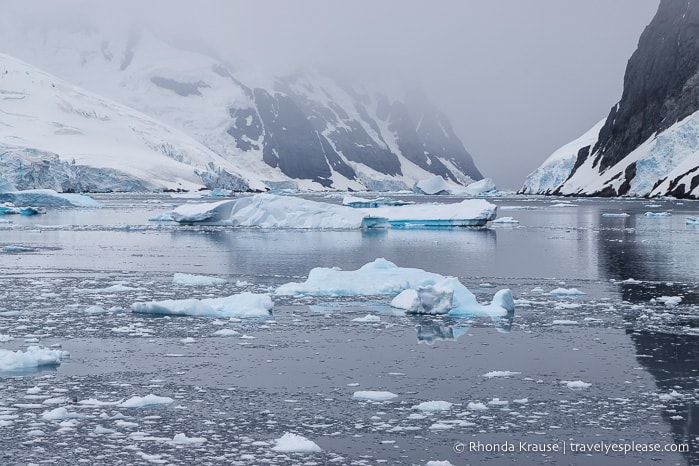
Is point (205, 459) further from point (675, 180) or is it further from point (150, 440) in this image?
point (675, 180)

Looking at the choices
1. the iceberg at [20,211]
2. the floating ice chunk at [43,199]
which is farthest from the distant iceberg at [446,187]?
the iceberg at [20,211]

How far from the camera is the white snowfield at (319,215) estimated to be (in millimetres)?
42594

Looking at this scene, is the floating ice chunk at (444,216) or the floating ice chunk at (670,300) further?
the floating ice chunk at (444,216)

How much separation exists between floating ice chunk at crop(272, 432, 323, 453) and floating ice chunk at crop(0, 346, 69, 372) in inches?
170

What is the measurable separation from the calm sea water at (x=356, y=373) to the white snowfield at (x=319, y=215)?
20.5 meters

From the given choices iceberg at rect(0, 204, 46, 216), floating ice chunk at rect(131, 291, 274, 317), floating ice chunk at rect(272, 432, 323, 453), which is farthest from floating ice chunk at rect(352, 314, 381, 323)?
iceberg at rect(0, 204, 46, 216)

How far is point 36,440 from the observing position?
7.64 m

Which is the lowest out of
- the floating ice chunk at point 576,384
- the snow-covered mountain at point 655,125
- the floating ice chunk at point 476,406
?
the floating ice chunk at point 476,406

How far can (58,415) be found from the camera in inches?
331

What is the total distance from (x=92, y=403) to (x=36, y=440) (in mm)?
1322

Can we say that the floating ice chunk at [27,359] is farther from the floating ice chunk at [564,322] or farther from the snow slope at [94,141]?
the snow slope at [94,141]

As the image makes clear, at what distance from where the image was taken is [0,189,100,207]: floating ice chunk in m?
66.9

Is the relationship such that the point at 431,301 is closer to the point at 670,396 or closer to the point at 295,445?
the point at 670,396

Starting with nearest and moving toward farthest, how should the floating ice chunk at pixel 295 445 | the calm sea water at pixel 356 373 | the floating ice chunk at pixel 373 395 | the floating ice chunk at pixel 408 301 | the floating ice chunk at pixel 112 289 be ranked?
the floating ice chunk at pixel 295 445 → the calm sea water at pixel 356 373 → the floating ice chunk at pixel 373 395 → the floating ice chunk at pixel 408 301 → the floating ice chunk at pixel 112 289
